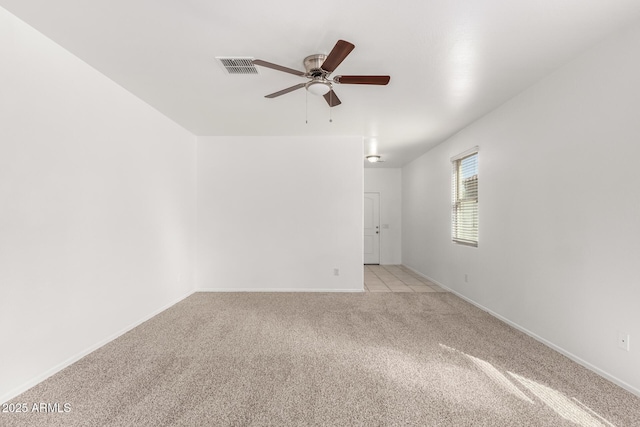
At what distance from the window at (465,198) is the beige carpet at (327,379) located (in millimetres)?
1480

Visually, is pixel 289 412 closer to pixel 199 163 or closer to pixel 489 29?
pixel 489 29

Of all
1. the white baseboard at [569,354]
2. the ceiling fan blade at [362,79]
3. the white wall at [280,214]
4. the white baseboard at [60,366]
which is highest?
the ceiling fan blade at [362,79]

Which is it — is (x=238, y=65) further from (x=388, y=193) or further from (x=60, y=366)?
(x=388, y=193)

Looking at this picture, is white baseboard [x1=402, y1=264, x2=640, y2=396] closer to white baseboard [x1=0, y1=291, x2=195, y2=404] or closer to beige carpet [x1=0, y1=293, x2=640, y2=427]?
beige carpet [x1=0, y1=293, x2=640, y2=427]

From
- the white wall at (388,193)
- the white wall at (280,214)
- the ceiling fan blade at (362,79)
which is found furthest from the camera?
the white wall at (388,193)

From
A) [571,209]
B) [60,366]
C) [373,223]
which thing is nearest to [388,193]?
Answer: [373,223]

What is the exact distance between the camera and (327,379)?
7.50ft

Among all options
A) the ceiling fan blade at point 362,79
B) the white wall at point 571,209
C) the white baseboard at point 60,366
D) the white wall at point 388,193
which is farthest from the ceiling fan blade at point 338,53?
the white wall at point 388,193

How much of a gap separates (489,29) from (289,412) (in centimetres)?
301

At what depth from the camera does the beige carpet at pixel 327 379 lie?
1858 millimetres

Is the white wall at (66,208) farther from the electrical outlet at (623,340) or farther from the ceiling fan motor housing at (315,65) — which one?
the electrical outlet at (623,340)

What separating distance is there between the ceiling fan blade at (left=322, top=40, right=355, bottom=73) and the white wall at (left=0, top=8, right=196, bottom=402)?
221cm

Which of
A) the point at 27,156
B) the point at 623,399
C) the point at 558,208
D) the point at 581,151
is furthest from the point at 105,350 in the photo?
the point at 581,151

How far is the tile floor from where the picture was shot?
5305 millimetres
